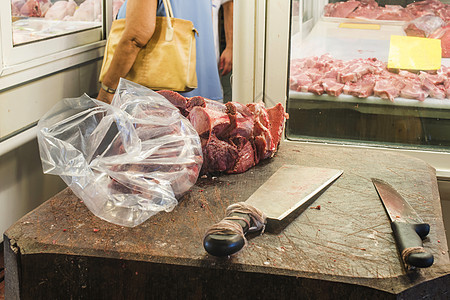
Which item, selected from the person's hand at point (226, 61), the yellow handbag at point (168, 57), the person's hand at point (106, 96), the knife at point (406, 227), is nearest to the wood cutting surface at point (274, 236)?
the knife at point (406, 227)

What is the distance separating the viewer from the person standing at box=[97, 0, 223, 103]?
2.10m

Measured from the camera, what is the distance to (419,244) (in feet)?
3.80

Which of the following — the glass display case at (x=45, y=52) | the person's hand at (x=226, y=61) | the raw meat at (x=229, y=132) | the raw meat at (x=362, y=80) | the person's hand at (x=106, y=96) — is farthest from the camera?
the person's hand at (x=226, y=61)

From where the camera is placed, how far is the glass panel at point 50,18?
213cm

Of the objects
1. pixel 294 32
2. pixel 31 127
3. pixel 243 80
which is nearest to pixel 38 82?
pixel 31 127

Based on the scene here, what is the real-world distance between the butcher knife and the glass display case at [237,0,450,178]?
86 cm

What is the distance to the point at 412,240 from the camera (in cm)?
118

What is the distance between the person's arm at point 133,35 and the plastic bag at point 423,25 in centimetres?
105

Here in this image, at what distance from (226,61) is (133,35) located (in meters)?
0.81

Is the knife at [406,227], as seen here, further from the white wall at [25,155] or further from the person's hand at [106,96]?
the white wall at [25,155]

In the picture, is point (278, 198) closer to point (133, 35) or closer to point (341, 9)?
point (133, 35)

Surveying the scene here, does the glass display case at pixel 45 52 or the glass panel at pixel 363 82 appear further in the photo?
the glass panel at pixel 363 82

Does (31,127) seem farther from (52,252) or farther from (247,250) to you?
(247,250)

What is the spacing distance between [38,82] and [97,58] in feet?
1.72
